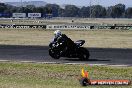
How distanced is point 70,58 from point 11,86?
11.1 metres

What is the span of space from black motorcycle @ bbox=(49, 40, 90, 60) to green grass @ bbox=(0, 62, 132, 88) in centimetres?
347

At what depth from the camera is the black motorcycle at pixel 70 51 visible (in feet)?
78.1

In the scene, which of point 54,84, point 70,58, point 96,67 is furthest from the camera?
point 70,58

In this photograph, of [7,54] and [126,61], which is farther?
[7,54]

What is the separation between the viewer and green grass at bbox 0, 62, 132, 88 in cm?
1414

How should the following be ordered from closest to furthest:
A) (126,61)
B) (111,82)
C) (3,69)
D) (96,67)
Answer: (111,82)
(3,69)
(96,67)
(126,61)

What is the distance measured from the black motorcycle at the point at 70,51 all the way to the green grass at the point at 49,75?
3.47m

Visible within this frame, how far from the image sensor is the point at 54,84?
46.3 ft

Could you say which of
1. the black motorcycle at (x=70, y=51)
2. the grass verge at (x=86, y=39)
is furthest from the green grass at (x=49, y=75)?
the grass verge at (x=86, y=39)

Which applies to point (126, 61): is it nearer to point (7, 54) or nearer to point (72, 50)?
point (72, 50)

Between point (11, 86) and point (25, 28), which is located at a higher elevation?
point (11, 86)

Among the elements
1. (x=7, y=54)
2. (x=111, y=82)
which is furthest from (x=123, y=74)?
(x=7, y=54)

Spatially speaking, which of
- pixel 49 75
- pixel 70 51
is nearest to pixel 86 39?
pixel 70 51

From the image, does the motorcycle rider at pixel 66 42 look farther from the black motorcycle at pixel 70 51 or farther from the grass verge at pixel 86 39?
the grass verge at pixel 86 39
